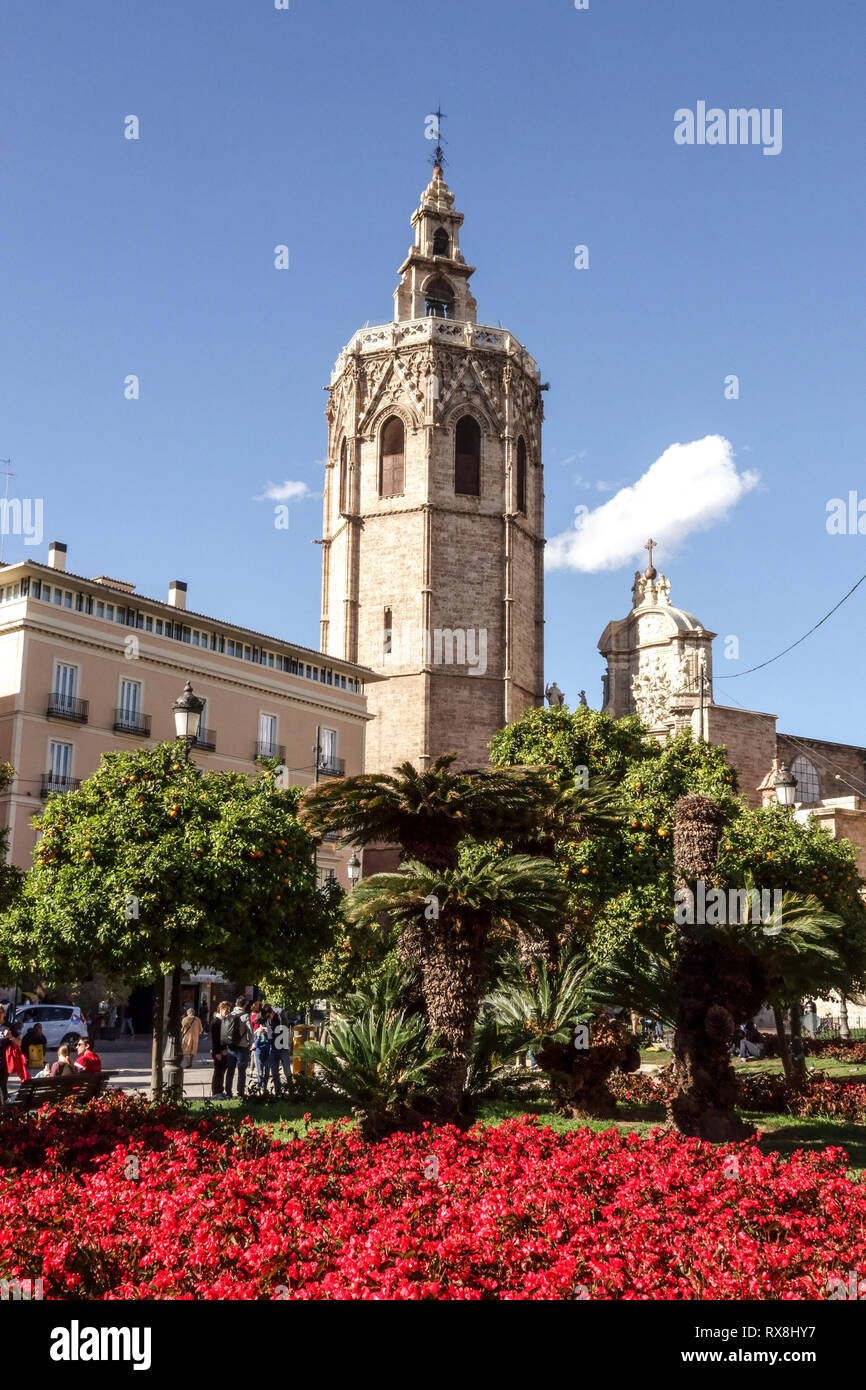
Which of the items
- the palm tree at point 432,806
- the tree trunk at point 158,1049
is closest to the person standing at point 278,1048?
the tree trunk at point 158,1049

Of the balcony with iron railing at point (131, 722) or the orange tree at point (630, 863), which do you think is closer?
the orange tree at point (630, 863)

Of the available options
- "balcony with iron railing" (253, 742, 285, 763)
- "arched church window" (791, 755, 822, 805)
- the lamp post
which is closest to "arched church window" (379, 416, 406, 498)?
"balcony with iron railing" (253, 742, 285, 763)

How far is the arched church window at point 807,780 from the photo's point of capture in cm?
5069

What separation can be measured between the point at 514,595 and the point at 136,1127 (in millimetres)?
46377

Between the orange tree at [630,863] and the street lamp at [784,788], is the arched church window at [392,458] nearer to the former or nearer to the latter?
the orange tree at [630,863]

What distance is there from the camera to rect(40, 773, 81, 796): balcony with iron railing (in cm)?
3794

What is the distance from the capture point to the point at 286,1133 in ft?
45.5

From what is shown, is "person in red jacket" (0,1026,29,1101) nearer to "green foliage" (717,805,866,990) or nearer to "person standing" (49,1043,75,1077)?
"person standing" (49,1043,75,1077)

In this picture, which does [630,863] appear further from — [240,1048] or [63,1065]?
[63,1065]

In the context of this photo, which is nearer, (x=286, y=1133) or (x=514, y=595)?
(x=286, y=1133)

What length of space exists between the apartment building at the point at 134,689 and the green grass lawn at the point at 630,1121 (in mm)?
17153

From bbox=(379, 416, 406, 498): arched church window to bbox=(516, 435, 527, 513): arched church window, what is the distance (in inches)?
226
